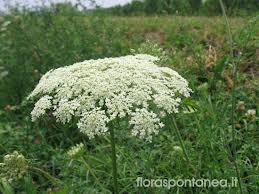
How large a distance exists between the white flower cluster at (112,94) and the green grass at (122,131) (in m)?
0.38

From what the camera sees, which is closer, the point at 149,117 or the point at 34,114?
the point at 149,117

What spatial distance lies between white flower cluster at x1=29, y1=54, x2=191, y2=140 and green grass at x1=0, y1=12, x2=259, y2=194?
38 centimetres

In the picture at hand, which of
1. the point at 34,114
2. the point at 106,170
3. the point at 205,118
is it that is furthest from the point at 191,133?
the point at 34,114

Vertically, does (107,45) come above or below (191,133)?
above

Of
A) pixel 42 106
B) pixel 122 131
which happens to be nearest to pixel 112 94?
pixel 42 106

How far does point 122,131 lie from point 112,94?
78.2 inches

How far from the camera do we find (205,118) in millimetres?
3600

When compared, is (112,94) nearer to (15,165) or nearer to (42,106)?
(42,106)

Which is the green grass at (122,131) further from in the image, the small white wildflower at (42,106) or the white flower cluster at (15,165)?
the small white wildflower at (42,106)

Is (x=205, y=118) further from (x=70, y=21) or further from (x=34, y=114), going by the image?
(x=70, y=21)

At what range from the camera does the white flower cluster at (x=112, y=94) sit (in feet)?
6.55

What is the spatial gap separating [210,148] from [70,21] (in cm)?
441

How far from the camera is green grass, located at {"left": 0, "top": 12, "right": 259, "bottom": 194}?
326cm

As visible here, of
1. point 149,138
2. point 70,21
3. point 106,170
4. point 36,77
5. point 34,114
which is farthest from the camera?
point 70,21
